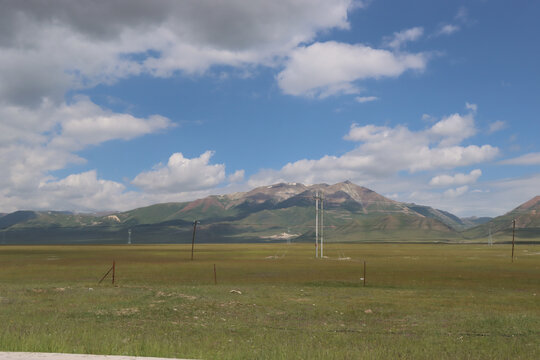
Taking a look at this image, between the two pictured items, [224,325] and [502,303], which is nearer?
[224,325]

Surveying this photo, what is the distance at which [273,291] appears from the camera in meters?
40.0

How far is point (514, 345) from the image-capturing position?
1961 cm

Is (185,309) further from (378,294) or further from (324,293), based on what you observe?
(378,294)

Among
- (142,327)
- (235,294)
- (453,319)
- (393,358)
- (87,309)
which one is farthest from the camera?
(235,294)

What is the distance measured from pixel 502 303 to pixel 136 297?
2790 centimetres

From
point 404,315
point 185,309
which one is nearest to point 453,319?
point 404,315

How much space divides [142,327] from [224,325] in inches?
163

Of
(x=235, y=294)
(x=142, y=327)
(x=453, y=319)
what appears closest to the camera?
(x=142, y=327)

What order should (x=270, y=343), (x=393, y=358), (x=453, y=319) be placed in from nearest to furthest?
(x=393, y=358) → (x=270, y=343) → (x=453, y=319)

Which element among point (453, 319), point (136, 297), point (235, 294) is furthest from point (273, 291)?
point (453, 319)

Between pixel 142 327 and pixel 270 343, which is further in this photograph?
pixel 142 327

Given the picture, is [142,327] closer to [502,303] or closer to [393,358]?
[393,358]

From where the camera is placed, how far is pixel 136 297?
33.2 metres

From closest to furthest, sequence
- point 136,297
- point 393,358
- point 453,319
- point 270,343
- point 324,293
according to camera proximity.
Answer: point 393,358, point 270,343, point 453,319, point 136,297, point 324,293
